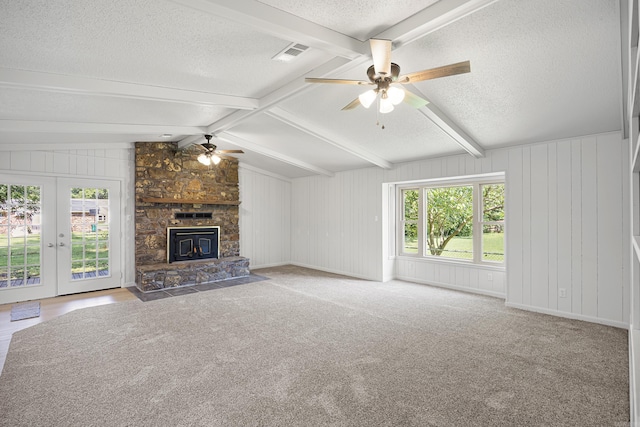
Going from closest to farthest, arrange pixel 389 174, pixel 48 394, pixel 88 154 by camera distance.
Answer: pixel 48 394
pixel 88 154
pixel 389 174

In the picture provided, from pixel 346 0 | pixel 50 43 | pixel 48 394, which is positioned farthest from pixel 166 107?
pixel 48 394

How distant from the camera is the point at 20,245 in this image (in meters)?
5.31

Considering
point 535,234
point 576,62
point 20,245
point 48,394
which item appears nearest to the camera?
point 48,394

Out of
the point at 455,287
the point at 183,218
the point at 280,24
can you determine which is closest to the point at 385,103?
the point at 280,24

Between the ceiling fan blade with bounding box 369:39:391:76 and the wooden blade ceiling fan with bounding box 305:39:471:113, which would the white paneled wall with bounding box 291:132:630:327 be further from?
the ceiling fan blade with bounding box 369:39:391:76

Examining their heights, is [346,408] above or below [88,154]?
below

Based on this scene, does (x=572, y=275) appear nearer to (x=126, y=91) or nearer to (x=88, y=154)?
(x=126, y=91)

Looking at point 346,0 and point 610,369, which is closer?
point 346,0

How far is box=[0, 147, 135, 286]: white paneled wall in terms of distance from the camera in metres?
5.32

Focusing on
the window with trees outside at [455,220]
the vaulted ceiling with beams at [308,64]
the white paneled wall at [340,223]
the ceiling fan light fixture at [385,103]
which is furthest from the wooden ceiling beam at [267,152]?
the ceiling fan light fixture at [385,103]

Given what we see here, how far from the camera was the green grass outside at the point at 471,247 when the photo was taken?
566 centimetres

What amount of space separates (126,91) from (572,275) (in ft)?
19.4

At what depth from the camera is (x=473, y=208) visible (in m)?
5.94

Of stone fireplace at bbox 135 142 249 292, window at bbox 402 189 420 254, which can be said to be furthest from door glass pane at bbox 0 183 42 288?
window at bbox 402 189 420 254
